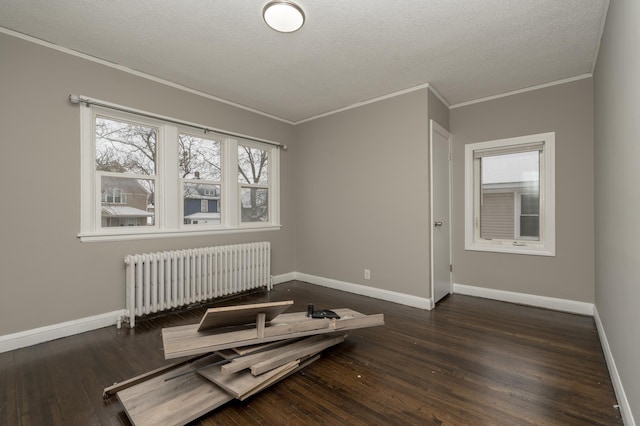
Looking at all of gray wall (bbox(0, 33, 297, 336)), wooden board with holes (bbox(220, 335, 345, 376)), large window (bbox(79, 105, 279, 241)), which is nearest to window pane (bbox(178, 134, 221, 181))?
large window (bbox(79, 105, 279, 241))

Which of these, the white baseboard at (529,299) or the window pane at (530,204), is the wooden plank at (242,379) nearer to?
the white baseboard at (529,299)

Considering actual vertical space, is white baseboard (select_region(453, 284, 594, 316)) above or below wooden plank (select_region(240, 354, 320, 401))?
above

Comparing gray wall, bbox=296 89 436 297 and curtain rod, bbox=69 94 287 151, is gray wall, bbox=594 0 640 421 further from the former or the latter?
curtain rod, bbox=69 94 287 151

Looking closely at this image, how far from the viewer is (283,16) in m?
2.25

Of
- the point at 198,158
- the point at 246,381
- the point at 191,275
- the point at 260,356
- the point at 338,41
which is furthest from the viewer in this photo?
the point at 198,158

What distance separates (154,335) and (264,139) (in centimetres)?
301

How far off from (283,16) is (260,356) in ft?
8.26

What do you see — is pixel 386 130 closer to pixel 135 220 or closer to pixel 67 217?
pixel 135 220

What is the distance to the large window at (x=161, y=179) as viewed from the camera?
3064mm

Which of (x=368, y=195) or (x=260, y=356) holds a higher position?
(x=368, y=195)

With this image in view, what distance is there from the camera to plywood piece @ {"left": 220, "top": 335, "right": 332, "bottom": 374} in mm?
1949

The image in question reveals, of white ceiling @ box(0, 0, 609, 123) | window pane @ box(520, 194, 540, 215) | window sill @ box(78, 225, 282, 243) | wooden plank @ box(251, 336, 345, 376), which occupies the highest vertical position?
white ceiling @ box(0, 0, 609, 123)

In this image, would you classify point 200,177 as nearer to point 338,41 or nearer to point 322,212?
point 322,212

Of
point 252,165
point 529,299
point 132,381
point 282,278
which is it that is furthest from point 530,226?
point 132,381
